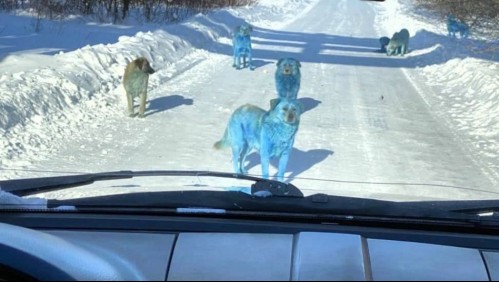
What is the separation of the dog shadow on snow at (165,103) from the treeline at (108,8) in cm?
1399

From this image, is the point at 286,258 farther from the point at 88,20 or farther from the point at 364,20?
the point at 364,20

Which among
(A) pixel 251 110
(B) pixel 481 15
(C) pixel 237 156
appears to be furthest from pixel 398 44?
(A) pixel 251 110

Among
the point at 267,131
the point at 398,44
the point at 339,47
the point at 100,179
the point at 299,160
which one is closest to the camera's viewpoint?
the point at 100,179

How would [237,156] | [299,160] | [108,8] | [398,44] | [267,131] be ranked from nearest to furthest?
1. [267,131]
2. [237,156]
3. [299,160]
4. [398,44]
5. [108,8]

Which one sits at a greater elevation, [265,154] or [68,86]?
[265,154]

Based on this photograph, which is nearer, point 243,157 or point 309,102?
point 243,157

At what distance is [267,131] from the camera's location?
7340 mm

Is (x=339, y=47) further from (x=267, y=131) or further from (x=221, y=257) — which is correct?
(x=221, y=257)

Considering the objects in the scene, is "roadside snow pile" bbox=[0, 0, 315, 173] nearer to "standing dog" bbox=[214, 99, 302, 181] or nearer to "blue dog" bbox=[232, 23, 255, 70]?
"blue dog" bbox=[232, 23, 255, 70]

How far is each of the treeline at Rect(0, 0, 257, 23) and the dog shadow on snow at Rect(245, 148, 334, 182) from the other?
712 inches

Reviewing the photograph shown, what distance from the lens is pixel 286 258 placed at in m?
2.47

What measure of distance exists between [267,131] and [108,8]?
924 inches

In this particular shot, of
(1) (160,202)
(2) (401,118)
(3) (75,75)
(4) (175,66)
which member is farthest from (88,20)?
(1) (160,202)

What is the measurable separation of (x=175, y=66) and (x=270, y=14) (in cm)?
2382
